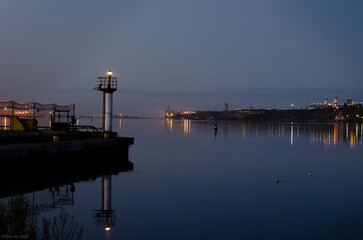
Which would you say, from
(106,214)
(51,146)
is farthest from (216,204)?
(51,146)

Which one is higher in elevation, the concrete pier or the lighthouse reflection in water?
the concrete pier

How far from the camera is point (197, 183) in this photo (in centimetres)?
2455

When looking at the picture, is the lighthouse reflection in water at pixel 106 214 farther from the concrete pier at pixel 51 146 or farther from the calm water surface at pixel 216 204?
the concrete pier at pixel 51 146

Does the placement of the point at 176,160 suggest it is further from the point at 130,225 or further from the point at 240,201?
the point at 130,225

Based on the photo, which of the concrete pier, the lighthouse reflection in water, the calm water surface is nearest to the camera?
the calm water surface

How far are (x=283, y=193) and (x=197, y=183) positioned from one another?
5.60 metres

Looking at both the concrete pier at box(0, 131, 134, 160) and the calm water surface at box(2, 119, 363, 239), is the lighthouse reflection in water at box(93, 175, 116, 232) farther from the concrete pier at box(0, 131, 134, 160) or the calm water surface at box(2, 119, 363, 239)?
the concrete pier at box(0, 131, 134, 160)

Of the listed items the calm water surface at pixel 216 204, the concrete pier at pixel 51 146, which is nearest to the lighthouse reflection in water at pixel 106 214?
A: the calm water surface at pixel 216 204

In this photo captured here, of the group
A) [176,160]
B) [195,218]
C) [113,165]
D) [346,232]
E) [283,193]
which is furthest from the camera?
[176,160]

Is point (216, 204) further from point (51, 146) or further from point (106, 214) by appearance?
point (51, 146)

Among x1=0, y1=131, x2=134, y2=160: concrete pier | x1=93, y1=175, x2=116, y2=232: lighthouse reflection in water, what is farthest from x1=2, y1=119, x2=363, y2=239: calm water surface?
x1=0, y1=131, x2=134, y2=160: concrete pier

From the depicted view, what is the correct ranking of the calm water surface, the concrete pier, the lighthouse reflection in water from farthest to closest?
the concrete pier
the lighthouse reflection in water
the calm water surface

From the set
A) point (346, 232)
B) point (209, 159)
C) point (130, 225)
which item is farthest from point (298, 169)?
point (130, 225)

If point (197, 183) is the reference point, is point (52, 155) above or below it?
above
